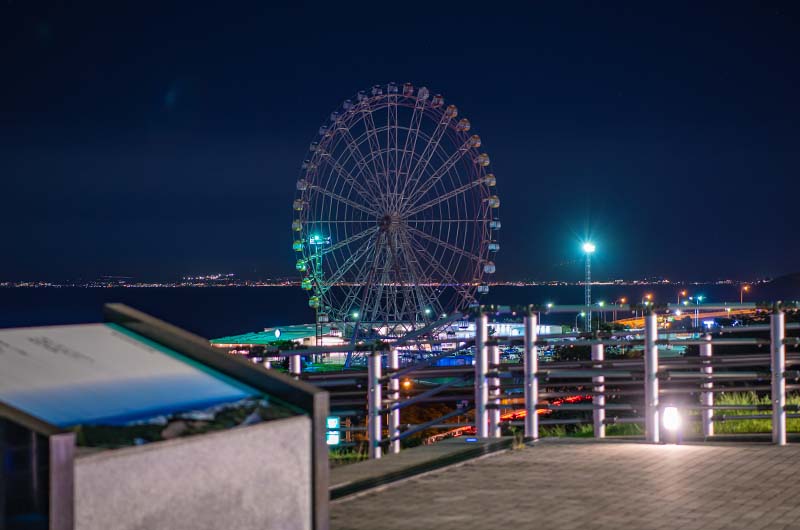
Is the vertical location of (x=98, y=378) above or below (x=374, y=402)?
above

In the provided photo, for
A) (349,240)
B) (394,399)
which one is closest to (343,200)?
(349,240)

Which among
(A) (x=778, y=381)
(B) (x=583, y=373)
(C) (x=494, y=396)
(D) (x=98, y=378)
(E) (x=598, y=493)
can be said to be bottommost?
(E) (x=598, y=493)

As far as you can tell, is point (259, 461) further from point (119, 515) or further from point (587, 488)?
point (587, 488)

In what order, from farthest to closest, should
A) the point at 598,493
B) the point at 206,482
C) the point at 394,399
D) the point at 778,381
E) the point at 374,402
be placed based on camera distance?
the point at 394,399, the point at 778,381, the point at 374,402, the point at 598,493, the point at 206,482

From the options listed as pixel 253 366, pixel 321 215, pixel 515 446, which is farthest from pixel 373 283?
pixel 253 366

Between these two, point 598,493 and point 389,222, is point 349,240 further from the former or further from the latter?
point 598,493

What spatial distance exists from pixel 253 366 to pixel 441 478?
3.23 m

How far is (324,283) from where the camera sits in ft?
137

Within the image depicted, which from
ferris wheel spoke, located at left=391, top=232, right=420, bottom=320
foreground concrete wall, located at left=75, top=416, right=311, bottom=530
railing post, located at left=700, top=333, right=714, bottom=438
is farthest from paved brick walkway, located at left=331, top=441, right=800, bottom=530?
ferris wheel spoke, located at left=391, top=232, right=420, bottom=320

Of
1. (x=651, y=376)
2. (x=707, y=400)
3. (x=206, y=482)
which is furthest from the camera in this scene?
(x=707, y=400)

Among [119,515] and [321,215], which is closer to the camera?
[119,515]

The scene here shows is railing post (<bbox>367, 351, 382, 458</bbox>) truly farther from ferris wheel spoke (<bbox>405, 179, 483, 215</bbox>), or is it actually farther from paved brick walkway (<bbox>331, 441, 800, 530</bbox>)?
ferris wheel spoke (<bbox>405, 179, 483, 215</bbox>)

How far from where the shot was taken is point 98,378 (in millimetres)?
5035

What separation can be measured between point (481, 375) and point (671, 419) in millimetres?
1958
